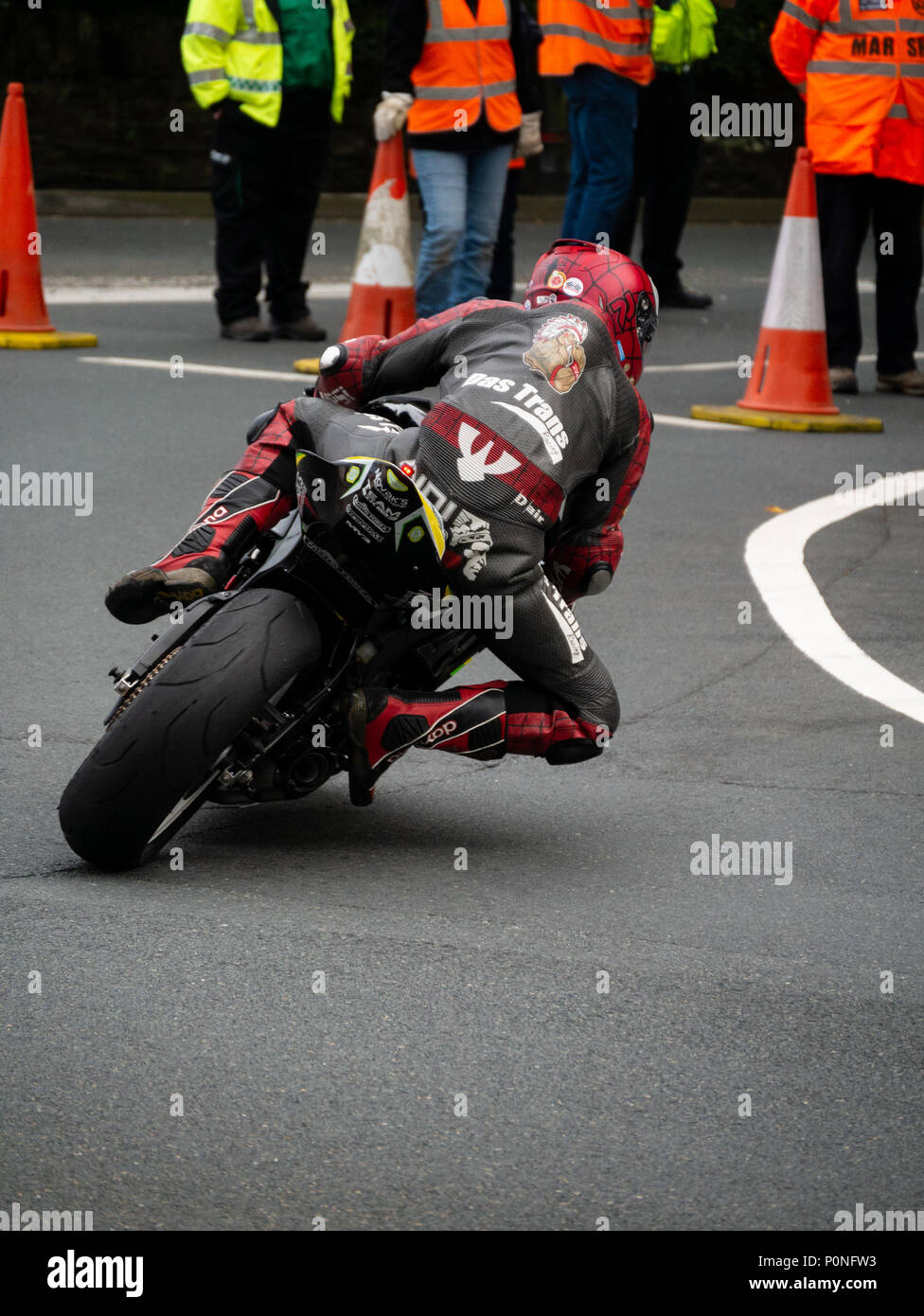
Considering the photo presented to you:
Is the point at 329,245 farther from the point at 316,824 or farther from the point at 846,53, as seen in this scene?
the point at 316,824

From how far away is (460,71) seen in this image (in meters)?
10.4

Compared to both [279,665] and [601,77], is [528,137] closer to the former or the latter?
[601,77]

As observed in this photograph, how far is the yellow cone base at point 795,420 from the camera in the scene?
30.5ft

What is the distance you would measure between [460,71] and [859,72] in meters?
1.98

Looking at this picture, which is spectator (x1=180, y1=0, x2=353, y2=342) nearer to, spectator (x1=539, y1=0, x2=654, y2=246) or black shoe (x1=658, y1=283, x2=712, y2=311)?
spectator (x1=539, y1=0, x2=654, y2=246)

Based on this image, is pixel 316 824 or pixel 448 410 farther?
pixel 316 824

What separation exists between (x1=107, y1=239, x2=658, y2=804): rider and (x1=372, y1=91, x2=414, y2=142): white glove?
5.97m

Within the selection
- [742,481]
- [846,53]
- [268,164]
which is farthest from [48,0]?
[742,481]

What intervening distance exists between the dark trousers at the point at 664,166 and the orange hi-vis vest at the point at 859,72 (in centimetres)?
279

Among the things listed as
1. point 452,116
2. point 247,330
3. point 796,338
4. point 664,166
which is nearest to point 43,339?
point 247,330

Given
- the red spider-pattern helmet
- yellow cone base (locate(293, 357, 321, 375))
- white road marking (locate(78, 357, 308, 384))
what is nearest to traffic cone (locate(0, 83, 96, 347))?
white road marking (locate(78, 357, 308, 384))

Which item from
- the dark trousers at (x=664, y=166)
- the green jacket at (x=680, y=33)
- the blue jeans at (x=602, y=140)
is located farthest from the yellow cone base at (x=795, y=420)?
the dark trousers at (x=664, y=166)
